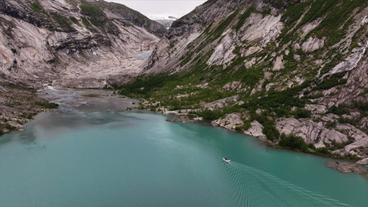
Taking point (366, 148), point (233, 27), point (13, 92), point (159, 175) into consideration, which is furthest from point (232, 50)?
point (159, 175)

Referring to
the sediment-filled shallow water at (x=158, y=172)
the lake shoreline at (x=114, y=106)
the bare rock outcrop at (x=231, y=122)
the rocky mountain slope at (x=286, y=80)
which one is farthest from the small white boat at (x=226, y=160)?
the bare rock outcrop at (x=231, y=122)

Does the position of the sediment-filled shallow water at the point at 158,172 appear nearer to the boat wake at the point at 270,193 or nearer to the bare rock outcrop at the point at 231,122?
the boat wake at the point at 270,193

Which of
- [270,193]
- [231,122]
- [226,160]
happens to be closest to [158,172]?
[226,160]

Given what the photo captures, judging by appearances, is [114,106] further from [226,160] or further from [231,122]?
[226,160]

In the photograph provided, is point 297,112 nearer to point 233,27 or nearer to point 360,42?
point 360,42

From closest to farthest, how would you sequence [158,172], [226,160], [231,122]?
[158,172] → [226,160] → [231,122]
